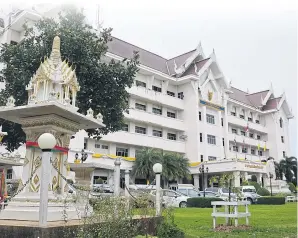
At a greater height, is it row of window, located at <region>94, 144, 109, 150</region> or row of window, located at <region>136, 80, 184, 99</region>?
row of window, located at <region>136, 80, 184, 99</region>

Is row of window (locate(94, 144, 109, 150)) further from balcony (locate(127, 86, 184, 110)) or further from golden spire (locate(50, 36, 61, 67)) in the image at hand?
golden spire (locate(50, 36, 61, 67))

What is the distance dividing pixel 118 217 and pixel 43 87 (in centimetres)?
412

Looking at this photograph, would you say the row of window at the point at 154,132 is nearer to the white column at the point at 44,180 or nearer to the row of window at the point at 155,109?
the row of window at the point at 155,109

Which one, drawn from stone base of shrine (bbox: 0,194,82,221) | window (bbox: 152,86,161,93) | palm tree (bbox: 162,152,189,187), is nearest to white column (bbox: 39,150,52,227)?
stone base of shrine (bbox: 0,194,82,221)

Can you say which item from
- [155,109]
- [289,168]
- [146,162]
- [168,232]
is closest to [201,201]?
[146,162]

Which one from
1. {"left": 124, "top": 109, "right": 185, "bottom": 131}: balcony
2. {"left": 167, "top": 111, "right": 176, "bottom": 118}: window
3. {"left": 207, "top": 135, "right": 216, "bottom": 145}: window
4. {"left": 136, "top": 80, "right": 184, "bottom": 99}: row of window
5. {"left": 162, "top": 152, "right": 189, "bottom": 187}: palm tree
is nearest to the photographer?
{"left": 162, "top": 152, "right": 189, "bottom": 187}: palm tree

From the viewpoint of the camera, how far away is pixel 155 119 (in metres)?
35.9

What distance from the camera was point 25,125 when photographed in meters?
7.80

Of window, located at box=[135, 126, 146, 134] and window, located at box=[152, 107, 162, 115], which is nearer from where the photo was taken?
window, located at box=[135, 126, 146, 134]

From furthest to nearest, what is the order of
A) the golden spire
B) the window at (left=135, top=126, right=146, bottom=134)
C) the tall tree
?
the window at (left=135, top=126, right=146, bottom=134) < the tall tree < the golden spire

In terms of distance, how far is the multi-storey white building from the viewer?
33062mm

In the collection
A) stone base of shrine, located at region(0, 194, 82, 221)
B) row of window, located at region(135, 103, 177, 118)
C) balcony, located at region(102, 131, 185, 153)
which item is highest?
row of window, located at region(135, 103, 177, 118)

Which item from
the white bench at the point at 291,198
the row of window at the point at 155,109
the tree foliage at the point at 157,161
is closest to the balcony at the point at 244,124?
the row of window at the point at 155,109

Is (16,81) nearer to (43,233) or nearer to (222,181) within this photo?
(222,181)
